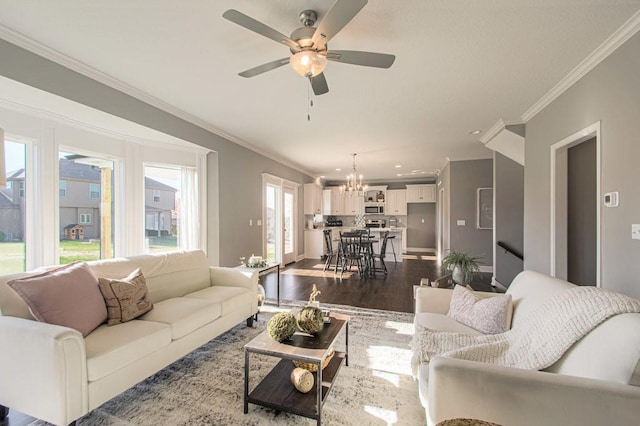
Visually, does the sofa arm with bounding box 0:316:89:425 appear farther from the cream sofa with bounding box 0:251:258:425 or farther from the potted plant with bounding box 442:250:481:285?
the potted plant with bounding box 442:250:481:285

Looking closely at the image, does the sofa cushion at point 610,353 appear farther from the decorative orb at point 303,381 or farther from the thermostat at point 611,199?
the thermostat at point 611,199

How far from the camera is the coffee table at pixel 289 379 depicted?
1620 mm

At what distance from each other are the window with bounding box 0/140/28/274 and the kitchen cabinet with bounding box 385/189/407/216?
885 centimetres

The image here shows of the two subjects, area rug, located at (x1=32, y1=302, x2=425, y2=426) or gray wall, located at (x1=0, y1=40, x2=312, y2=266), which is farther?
gray wall, located at (x1=0, y1=40, x2=312, y2=266)

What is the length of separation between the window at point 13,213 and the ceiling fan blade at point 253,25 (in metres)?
2.56

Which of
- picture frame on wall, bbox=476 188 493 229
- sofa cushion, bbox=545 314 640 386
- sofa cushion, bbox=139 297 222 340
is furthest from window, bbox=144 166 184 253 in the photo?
picture frame on wall, bbox=476 188 493 229

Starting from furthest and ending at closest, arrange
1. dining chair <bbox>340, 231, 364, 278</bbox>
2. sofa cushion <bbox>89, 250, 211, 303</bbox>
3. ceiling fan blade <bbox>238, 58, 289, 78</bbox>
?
dining chair <bbox>340, 231, 364, 278</bbox> → sofa cushion <bbox>89, 250, 211, 303</bbox> → ceiling fan blade <bbox>238, 58, 289, 78</bbox>

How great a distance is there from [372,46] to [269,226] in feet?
15.7

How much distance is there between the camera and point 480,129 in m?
4.34

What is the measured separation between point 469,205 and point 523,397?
19.7 ft

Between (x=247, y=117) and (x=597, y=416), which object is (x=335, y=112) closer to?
(x=247, y=117)

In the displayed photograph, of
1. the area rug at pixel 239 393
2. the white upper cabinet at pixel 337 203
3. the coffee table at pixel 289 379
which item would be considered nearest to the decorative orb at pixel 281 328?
the coffee table at pixel 289 379

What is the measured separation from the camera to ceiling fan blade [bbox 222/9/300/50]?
147 cm

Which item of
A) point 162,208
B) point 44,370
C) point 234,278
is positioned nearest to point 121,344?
point 44,370
